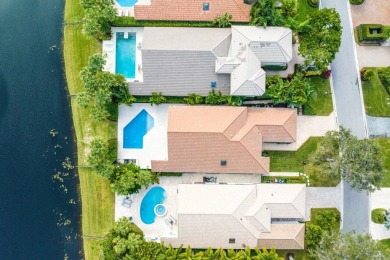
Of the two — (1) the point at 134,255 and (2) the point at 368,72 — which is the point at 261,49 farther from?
(1) the point at 134,255

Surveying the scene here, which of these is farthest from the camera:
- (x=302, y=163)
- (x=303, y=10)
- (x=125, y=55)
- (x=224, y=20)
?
(x=303, y=10)

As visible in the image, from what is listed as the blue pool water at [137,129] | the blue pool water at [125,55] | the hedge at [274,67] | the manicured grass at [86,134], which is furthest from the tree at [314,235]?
the blue pool water at [125,55]

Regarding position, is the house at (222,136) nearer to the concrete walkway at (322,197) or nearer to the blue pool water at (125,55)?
the concrete walkway at (322,197)

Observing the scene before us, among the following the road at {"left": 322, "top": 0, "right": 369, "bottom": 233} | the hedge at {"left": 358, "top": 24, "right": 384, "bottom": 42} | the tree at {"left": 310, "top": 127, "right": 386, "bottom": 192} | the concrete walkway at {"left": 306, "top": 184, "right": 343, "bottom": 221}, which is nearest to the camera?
the tree at {"left": 310, "top": 127, "right": 386, "bottom": 192}

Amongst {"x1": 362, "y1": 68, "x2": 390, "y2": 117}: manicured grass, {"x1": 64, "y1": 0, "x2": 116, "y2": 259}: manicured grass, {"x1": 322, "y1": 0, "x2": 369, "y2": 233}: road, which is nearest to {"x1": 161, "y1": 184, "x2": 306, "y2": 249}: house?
{"x1": 322, "y1": 0, "x2": 369, "y2": 233}: road

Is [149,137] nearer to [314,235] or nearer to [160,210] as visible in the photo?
[160,210]

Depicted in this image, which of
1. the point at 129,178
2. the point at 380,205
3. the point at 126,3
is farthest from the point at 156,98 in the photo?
the point at 380,205

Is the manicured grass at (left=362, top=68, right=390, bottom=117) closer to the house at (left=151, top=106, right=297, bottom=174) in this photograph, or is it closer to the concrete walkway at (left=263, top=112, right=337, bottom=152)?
the concrete walkway at (left=263, top=112, right=337, bottom=152)
